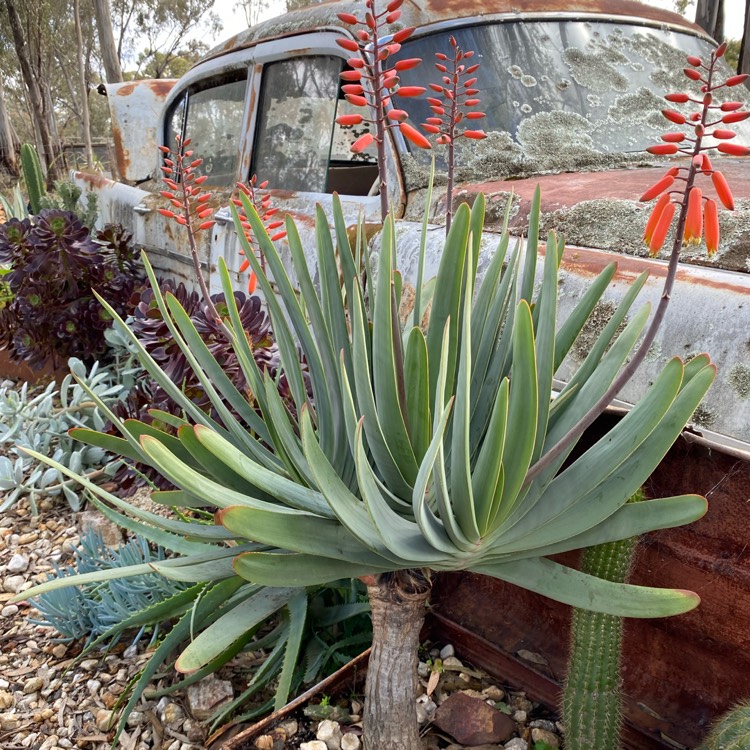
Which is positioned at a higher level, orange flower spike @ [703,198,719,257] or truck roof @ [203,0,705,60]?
truck roof @ [203,0,705,60]

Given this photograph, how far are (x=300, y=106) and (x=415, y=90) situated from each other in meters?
1.99

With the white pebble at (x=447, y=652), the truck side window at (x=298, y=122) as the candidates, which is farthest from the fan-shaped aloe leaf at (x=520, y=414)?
the truck side window at (x=298, y=122)

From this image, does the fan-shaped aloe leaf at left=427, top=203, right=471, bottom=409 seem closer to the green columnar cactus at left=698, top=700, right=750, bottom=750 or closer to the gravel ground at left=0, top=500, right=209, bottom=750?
the green columnar cactus at left=698, top=700, right=750, bottom=750

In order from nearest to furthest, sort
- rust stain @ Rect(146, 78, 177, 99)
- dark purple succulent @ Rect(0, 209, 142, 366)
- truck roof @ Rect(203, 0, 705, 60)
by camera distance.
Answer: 1. truck roof @ Rect(203, 0, 705, 60)
2. dark purple succulent @ Rect(0, 209, 142, 366)
3. rust stain @ Rect(146, 78, 177, 99)

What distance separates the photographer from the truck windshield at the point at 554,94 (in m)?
2.64

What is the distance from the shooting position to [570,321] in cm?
154

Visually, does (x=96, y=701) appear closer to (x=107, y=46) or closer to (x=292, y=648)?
(x=292, y=648)

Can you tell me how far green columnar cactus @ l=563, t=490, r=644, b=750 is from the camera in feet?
4.81

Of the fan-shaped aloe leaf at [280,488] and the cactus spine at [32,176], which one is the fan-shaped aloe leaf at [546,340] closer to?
the fan-shaped aloe leaf at [280,488]

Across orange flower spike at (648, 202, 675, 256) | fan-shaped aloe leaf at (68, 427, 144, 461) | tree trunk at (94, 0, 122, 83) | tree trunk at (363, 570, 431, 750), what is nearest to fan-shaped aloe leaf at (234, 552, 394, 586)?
tree trunk at (363, 570, 431, 750)

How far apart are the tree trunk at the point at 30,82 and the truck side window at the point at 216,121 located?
42.8 ft

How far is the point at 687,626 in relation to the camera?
63.8 inches

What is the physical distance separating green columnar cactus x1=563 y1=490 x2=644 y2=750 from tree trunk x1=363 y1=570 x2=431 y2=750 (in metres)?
0.33

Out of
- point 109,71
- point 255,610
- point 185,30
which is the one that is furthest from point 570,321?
point 185,30
